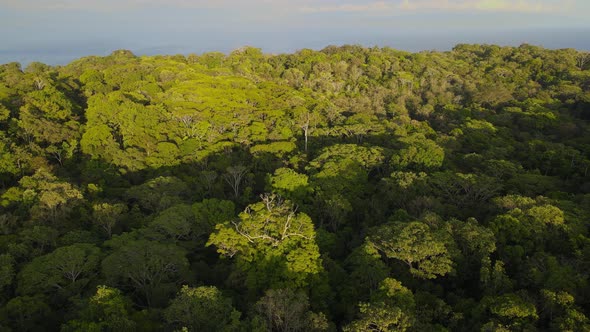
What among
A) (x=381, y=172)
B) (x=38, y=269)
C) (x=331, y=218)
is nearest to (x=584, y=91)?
(x=381, y=172)

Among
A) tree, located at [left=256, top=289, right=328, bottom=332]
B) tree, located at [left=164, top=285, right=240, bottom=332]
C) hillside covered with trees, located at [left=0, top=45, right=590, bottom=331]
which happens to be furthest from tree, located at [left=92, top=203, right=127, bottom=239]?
tree, located at [left=256, top=289, right=328, bottom=332]

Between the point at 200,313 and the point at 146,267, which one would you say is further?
the point at 146,267

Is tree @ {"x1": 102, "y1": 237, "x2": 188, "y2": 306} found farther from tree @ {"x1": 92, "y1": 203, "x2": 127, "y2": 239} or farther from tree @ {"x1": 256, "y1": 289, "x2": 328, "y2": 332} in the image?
tree @ {"x1": 256, "y1": 289, "x2": 328, "y2": 332}

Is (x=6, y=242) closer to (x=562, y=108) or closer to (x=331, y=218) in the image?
(x=331, y=218)

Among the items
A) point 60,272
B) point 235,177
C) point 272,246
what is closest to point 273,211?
point 272,246

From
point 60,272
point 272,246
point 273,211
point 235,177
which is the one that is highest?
point 273,211

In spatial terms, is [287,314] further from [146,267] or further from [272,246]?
[146,267]

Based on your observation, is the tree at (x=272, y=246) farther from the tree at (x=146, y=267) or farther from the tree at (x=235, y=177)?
the tree at (x=235, y=177)
